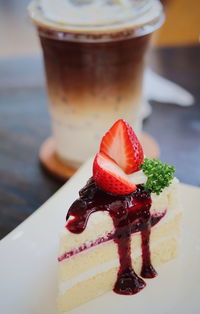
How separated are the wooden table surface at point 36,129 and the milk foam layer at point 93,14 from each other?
1.52 feet

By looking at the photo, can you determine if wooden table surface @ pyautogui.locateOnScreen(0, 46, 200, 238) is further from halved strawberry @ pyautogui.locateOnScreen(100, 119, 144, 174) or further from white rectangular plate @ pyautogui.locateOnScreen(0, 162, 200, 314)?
halved strawberry @ pyautogui.locateOnScreen(100, 119, 144, 174)

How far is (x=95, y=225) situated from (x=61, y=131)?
545mm

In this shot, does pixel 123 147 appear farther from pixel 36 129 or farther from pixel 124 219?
pixel 36 129

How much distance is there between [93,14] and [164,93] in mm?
657

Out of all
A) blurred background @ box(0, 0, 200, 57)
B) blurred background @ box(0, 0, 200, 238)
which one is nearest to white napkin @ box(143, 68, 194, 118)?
blurred background @ box(0, 0, 200, 238)

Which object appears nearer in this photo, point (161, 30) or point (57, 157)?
point (57, 157)

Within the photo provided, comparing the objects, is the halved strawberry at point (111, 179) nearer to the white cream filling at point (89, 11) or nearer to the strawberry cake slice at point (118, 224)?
the strawberry cake slice at point (118, 224)

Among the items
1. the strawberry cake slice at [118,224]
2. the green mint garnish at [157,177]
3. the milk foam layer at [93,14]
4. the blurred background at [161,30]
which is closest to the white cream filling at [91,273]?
the strawberry cake slice at [118,224]

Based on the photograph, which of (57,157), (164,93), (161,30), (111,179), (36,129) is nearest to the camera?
(111,179)

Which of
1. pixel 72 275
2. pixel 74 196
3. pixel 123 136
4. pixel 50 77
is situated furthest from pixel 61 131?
pixel 72 275

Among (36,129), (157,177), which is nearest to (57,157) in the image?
(36,129)

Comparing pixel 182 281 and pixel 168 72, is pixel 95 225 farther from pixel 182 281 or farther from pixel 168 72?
pixel 168 72

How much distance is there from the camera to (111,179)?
1.02 metres

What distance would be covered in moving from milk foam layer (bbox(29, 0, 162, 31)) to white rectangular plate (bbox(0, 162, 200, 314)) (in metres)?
0.41
